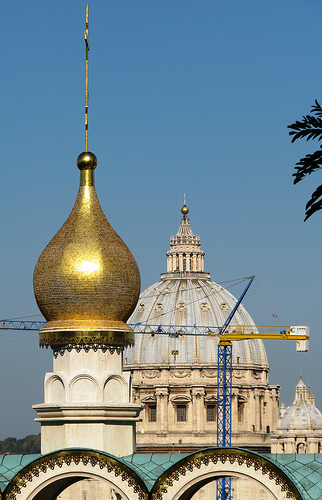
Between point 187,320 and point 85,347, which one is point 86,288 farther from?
point 187,320

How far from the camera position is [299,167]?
19.6 m

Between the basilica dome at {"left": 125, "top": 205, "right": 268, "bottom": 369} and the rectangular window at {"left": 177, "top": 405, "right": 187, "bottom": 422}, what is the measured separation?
4.66 metres

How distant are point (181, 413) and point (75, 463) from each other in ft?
370

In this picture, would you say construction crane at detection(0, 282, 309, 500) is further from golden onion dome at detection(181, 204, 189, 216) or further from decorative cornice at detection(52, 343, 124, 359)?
decorative cornice at detection(52, 343, 124, 359)

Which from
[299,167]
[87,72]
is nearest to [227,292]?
[87,72]

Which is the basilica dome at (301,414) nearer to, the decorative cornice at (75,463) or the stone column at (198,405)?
the stone column at (198,405)

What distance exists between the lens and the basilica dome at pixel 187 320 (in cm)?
14600

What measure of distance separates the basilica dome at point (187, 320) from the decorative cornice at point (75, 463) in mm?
110614

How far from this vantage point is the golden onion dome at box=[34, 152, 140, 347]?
117 ft

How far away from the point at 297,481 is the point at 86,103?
12.3m

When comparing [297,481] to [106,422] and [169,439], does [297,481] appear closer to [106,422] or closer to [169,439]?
[106,422]

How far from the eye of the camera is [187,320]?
148 meters

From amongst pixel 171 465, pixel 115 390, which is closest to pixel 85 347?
pixel 115 390

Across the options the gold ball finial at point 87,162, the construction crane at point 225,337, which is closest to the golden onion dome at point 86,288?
the gold ball finial at point 87,162
